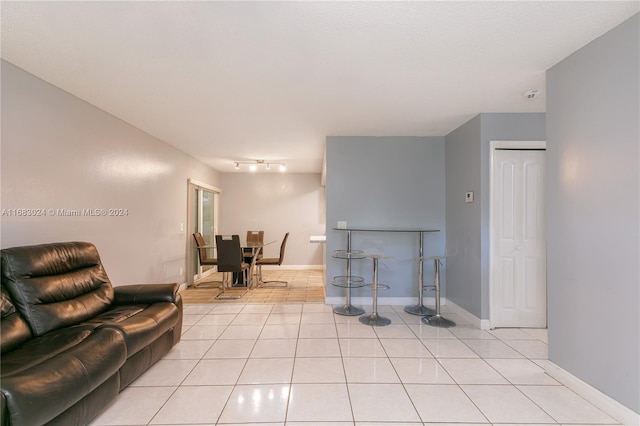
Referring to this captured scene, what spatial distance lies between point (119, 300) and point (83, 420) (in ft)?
3.96

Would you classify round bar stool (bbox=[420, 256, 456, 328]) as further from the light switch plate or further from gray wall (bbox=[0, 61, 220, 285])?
gray wall (bbox=[0, 61, 220, 285])

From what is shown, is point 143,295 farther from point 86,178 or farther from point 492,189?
point 492,189

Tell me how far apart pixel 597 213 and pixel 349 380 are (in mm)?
2152

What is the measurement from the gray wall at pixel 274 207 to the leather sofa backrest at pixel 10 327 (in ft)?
17.6

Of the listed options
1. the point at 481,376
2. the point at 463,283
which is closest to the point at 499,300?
the point at 463,283

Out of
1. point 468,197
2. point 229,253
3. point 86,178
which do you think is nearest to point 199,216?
point 229,253

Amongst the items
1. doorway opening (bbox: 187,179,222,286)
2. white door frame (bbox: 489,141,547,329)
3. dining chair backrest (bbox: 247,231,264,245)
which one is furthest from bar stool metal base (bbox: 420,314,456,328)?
doorway opening (bbox: 187,179,222,286)

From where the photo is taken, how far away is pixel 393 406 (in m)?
1.92

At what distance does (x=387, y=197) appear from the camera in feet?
13.9

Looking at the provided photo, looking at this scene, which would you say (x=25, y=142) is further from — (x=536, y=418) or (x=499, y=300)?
(x=499, y=300)

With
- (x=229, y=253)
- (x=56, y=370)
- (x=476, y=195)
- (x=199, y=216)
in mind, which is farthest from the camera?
(x=199, y=216)

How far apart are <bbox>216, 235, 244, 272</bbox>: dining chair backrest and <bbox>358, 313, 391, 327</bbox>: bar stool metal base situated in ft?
7.15

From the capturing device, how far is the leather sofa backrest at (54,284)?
1.96 metres

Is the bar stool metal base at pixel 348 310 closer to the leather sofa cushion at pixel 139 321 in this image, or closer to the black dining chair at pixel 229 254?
the black dining chair at pixel 229 254
